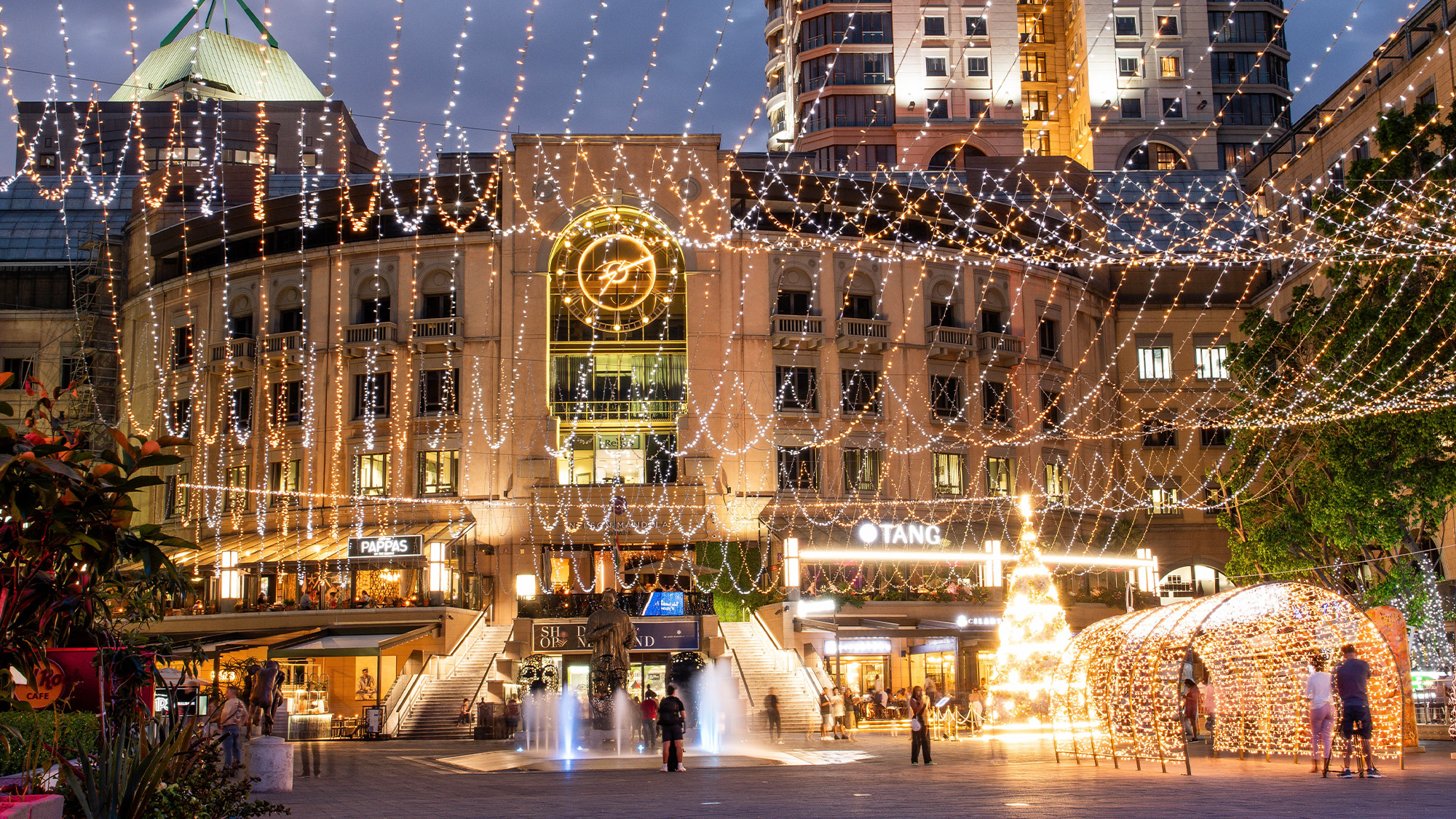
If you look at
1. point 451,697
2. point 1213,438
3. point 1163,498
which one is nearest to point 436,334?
point 451,697

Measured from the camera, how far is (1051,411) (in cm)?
4600

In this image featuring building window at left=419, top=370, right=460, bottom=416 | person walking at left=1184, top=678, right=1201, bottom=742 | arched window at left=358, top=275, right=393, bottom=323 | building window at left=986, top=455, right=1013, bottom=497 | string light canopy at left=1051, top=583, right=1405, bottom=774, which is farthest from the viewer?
building window at left=986, top=455, right=1013, bottom=497

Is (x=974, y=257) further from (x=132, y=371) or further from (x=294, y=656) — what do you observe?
(x=132, y=371)

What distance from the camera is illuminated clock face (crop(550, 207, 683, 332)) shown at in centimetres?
4181

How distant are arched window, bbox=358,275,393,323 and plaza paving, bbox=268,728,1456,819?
22691 mm

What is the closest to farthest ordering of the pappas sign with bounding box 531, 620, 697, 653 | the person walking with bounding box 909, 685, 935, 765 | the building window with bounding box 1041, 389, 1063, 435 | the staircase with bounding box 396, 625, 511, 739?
the person walking with bounding box 909, 685, 935, 765, the staircase with bounding box 396, 625, 511, 739, the pappas sign with bounding box 531, 620, 697, 653, the building window with bounding box 1041, 389, 1063, 435

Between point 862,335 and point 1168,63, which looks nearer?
point 862,335

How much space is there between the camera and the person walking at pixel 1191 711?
2536cm

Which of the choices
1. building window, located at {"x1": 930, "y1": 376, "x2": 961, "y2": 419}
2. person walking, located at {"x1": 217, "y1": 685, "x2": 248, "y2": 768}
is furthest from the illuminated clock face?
person walking, located at {"x1": 217, "y1": 685, "x2": 248, "y2": 768}

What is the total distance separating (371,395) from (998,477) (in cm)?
2027

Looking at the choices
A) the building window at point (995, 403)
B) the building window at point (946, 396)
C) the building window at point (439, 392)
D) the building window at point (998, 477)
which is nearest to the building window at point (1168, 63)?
the building window at point (995, 403)

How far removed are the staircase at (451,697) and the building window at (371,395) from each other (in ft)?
28.2

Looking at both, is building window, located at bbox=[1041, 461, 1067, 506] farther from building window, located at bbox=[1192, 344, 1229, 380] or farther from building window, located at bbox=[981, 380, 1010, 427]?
building window, located at bbox=[1192, 344, 1229, 380]

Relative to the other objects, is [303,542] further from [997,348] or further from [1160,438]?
[1160,438]
